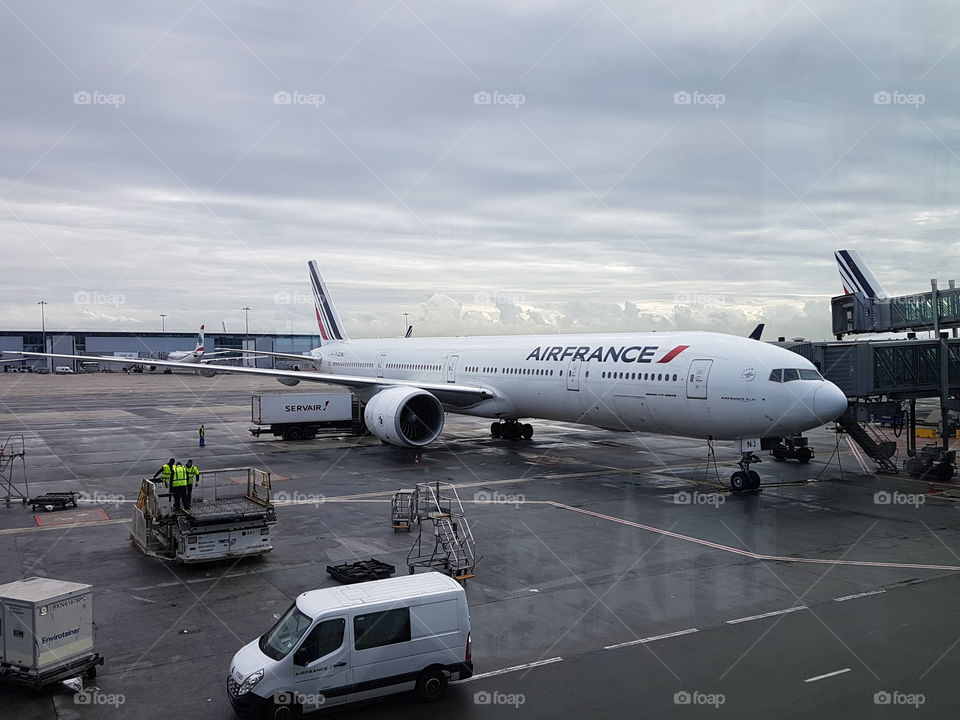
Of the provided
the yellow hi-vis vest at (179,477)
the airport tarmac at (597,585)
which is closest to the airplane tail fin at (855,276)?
the airport tarmac at (597,585)

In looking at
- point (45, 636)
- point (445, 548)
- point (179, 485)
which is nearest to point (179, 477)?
point (179, 485)

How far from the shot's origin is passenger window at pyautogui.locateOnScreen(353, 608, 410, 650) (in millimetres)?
10141

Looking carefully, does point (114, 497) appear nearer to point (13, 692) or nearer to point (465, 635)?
point (13, 692)

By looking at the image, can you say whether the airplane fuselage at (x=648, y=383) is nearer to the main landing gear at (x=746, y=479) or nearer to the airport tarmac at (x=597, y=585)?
the main landing gear at (x=746, y=479)

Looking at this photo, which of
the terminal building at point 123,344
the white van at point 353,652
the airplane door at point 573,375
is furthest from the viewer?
the terminal building at point 123,344

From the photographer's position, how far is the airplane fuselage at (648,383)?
75.0 ft

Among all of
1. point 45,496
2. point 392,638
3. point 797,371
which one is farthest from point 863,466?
point 45,496

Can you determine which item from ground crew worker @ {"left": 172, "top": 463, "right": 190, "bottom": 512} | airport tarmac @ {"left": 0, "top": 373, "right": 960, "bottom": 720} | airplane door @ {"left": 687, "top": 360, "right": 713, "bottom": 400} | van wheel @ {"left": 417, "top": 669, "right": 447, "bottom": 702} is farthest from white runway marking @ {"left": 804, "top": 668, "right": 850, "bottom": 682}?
ground crew worker @ {"left": 172, "top": 463, "right": 190, "bottom": 512}

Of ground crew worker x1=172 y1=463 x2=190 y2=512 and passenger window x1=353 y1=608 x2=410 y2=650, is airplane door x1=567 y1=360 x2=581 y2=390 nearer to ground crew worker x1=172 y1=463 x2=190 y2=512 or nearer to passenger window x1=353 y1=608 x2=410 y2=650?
ground crew worker x1=172 y1=463 x2=190 y2=512

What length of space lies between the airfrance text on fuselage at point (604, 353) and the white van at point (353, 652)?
1661 cm

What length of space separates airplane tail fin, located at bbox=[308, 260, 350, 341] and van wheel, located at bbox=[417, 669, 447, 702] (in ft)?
147

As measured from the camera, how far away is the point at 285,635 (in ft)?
33.4

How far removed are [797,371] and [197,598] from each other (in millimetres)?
17619

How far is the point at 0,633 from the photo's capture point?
35.4 ft
